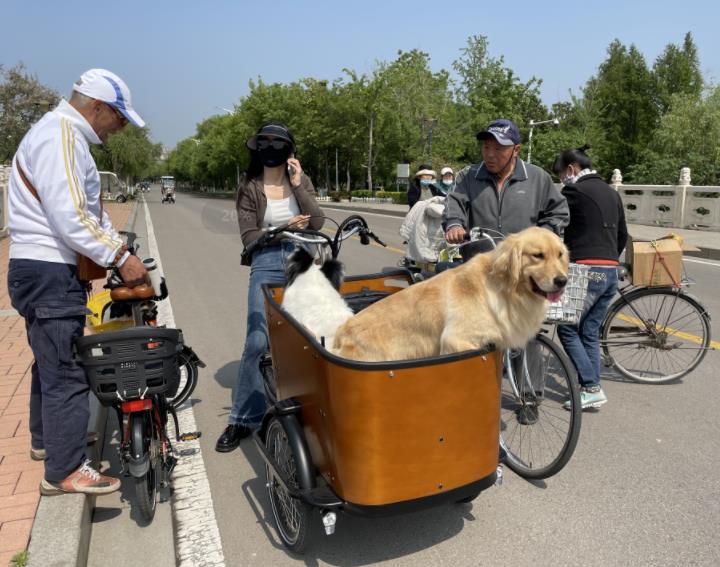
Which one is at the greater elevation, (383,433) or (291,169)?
(291,169)

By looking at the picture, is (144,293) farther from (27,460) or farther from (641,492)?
(641,492)

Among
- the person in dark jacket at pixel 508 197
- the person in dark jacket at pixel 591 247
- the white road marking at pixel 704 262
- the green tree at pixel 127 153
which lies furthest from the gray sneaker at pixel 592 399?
the green tree at pixel 127 153

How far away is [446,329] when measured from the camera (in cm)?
275

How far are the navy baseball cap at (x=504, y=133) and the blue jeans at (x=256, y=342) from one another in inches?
63.1

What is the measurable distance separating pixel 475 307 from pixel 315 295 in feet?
3.44

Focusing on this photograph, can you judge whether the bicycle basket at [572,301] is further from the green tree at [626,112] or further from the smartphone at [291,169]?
the green tree at [626,112]

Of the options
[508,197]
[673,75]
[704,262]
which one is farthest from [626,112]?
[508,197]

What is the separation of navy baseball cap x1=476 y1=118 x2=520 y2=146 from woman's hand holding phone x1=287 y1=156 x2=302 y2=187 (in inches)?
51.9

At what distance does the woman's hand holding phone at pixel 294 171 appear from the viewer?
13.1 ft

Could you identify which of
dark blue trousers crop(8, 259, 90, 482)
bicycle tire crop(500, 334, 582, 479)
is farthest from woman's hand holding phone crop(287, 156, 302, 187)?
bicycle tire crop(500, 334, 582, 479)

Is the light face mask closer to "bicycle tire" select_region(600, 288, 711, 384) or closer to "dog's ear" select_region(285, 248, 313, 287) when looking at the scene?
"bicycle tire" select_region(600, 288, 711, 384)

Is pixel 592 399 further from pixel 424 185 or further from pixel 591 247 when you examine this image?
pixel 424 185

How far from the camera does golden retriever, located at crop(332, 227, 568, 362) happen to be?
274cm

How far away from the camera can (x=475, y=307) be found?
9.09 ft
